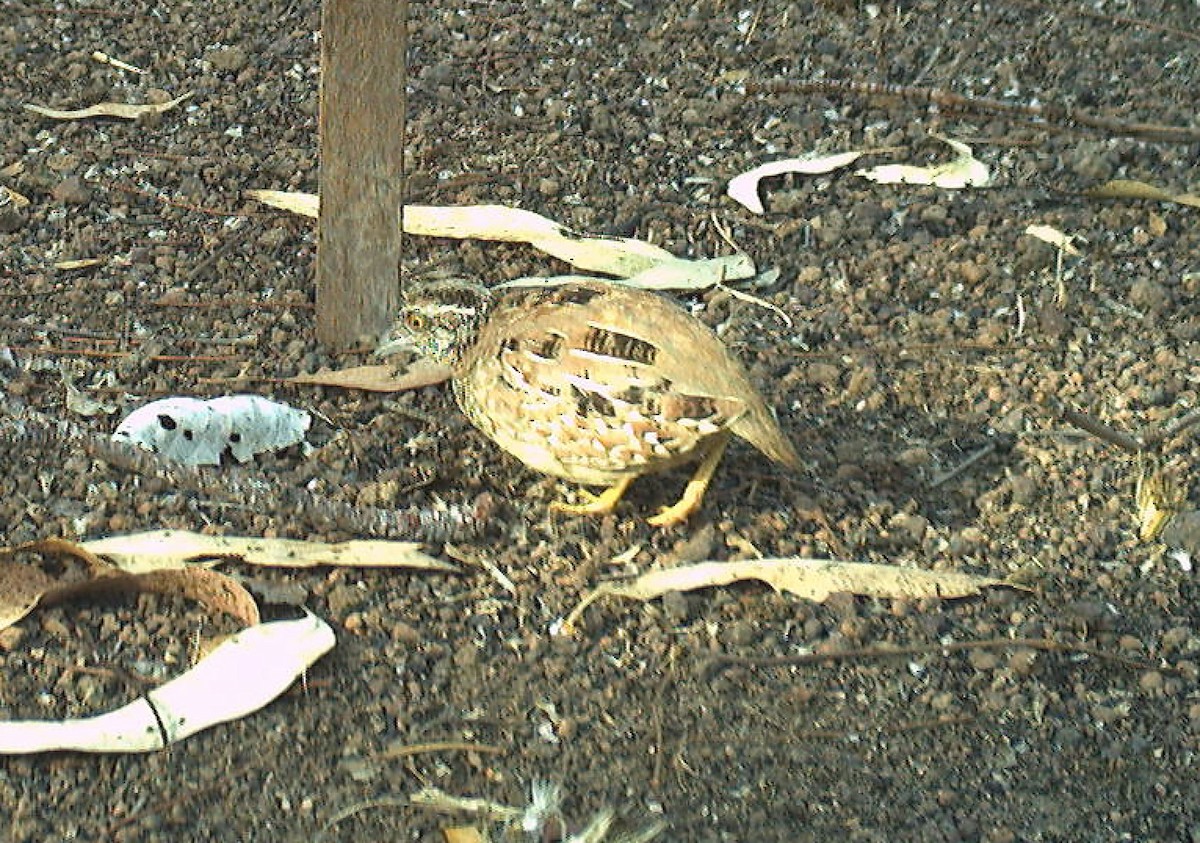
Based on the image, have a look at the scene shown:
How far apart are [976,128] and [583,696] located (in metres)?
3.16

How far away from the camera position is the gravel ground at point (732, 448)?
392cm

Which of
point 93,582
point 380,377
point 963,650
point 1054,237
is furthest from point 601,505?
point 1054,237

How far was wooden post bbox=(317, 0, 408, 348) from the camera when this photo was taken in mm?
4887

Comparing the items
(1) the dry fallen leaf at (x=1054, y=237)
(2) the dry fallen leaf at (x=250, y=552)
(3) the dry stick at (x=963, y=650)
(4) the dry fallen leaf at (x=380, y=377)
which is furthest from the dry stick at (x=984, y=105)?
(2) the dry fallen leaf at (x=250, y=552)

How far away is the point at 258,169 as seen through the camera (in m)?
6.09

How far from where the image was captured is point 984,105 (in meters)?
6.49

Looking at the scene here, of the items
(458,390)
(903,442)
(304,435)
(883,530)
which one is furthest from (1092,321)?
(304,435)

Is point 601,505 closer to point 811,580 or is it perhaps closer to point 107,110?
point 811,580

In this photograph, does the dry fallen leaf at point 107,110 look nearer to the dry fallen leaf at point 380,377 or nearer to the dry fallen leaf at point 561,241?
the dry fallen leaf at point 561,241

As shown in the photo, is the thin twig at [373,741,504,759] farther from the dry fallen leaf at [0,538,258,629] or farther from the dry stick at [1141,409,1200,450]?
the dry stick at [1141,409,1200,450]

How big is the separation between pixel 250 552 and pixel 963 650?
170 cm

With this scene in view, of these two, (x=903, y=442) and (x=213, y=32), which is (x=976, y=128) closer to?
(x=903, y=442)

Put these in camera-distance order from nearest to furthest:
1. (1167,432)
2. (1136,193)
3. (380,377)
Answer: (1167,432)
(380,377)
(1136,193)

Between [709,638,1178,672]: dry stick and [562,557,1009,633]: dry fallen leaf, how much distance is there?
0.60ft
